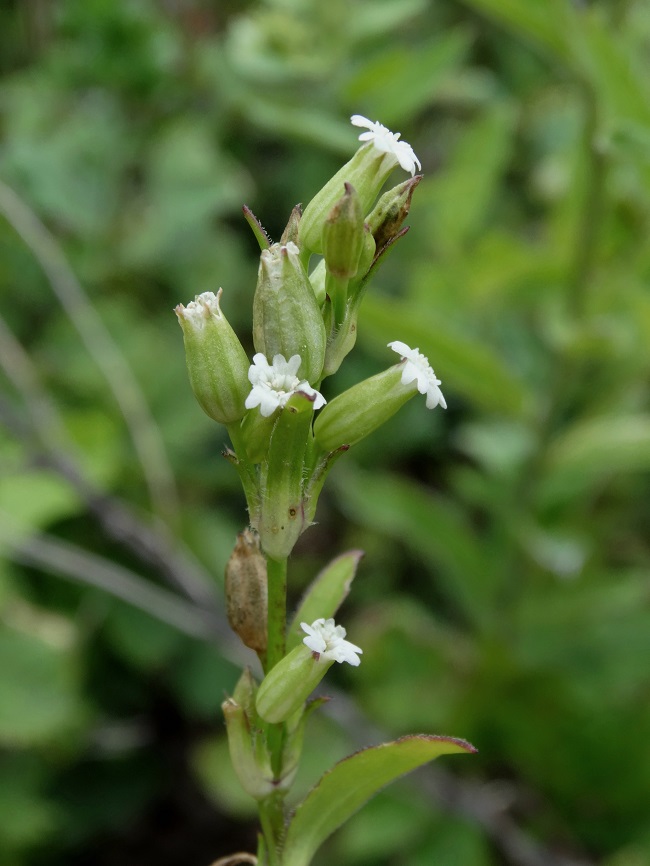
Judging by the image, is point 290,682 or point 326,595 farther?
point 326,595

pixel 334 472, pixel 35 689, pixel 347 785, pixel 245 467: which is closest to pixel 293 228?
pixel 245 467

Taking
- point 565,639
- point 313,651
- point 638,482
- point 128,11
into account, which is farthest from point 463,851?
point 128,11

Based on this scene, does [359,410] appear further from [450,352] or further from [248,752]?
[450,352]

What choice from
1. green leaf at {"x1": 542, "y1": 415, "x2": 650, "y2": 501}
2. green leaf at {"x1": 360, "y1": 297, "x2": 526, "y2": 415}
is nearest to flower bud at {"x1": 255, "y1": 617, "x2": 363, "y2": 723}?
green leaf at {"x1": 360, "y1": 297, "x2": 526, "y2": 415}

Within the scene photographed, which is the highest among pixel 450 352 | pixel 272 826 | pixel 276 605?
pixel 450 352

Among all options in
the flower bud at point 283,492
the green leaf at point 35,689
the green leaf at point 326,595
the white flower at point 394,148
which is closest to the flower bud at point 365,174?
the white flower at point 394,148

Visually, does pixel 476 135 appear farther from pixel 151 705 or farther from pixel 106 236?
pixel 151 705

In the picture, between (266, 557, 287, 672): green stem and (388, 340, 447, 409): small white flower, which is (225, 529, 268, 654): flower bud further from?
(388, 340, 447, 409): small white flower
